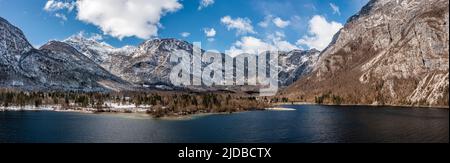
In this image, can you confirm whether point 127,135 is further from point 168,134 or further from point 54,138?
point 54,138
